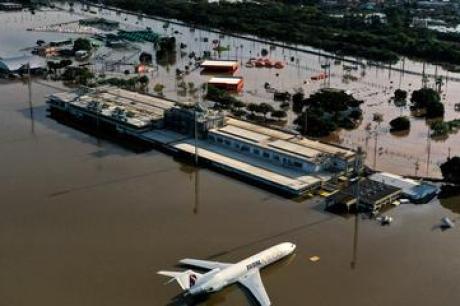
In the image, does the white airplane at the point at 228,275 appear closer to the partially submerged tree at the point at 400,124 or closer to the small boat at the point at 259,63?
the partially submerged tree at the point at 400,124

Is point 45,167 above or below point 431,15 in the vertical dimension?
below

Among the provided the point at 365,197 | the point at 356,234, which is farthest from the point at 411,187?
the point at 356,234

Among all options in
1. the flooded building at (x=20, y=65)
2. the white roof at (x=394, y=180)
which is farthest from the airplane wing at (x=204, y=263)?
the flooded building at (x=20, y=65)

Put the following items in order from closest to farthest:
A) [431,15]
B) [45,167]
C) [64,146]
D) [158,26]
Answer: [45,167]
[64,146]
[158,26]
[431,15]

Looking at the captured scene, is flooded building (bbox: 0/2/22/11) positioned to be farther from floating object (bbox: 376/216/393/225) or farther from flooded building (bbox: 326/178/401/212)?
floating object (bbox: 376/216/393/225)

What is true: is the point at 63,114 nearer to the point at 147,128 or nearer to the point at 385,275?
the point at 147,128

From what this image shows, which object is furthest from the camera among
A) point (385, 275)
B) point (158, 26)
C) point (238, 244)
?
point (158, 26)

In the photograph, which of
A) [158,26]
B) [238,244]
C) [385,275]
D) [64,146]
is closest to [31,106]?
[64,146]

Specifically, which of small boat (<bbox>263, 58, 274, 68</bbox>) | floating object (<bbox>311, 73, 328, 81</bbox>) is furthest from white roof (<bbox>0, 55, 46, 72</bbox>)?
floating object (<bbox>311, 73, 328, 81</bbox>)
